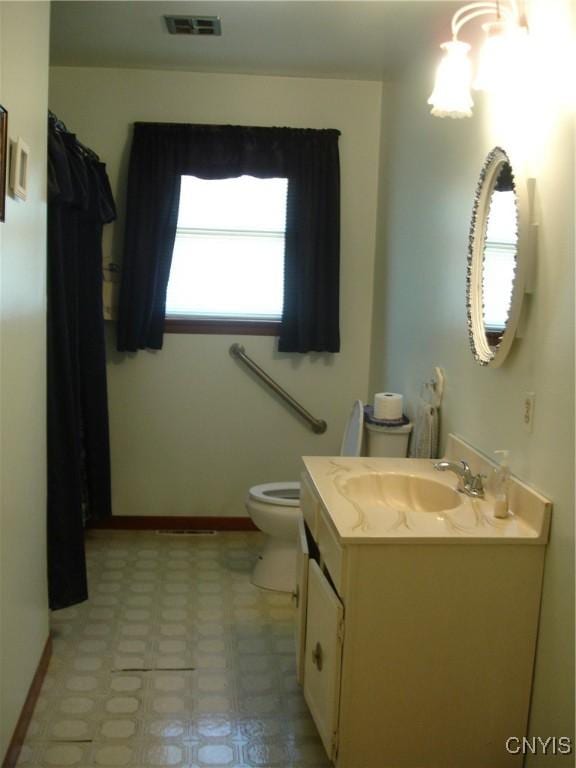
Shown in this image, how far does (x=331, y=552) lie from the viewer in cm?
189

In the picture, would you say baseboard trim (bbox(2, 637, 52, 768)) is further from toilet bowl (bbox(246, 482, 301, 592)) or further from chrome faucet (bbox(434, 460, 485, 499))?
chrome faucet (bbox(434, 460, 485, 499))

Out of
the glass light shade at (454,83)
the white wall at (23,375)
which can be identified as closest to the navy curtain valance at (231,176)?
the white wall at (23,375)

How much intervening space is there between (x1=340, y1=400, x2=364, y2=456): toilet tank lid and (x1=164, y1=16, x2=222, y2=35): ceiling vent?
1.70 m

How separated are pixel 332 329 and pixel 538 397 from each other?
2.16 meters

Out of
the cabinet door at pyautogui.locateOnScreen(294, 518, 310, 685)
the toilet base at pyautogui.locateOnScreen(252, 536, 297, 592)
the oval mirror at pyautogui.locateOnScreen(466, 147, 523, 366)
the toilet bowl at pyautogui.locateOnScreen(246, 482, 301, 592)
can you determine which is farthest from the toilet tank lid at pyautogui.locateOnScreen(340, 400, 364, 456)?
the oval mirror at pyautogui.locateOnScreen(466, 147, 523, 366)

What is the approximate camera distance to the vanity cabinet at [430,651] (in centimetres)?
173

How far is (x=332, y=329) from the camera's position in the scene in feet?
12.8

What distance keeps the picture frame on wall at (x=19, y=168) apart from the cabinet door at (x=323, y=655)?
1.29 m

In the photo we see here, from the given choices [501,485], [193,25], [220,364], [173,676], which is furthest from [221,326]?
[501,485]

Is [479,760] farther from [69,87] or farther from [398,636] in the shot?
[69,87]

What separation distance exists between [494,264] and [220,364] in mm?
2071

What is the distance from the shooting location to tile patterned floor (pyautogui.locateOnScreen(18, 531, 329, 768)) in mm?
2092

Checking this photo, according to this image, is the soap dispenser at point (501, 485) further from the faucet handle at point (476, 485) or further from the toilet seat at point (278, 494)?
the toilet seat at point (278, 494)

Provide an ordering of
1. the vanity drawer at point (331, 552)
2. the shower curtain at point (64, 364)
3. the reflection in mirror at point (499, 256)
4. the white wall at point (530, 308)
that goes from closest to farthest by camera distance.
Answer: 1. the white wall at point (530, 308)
2. the vanity drawer at point (331, 552)
3. the reflection in mirror at point (499, 256)
4. the shower curtain at point (64, 364)
